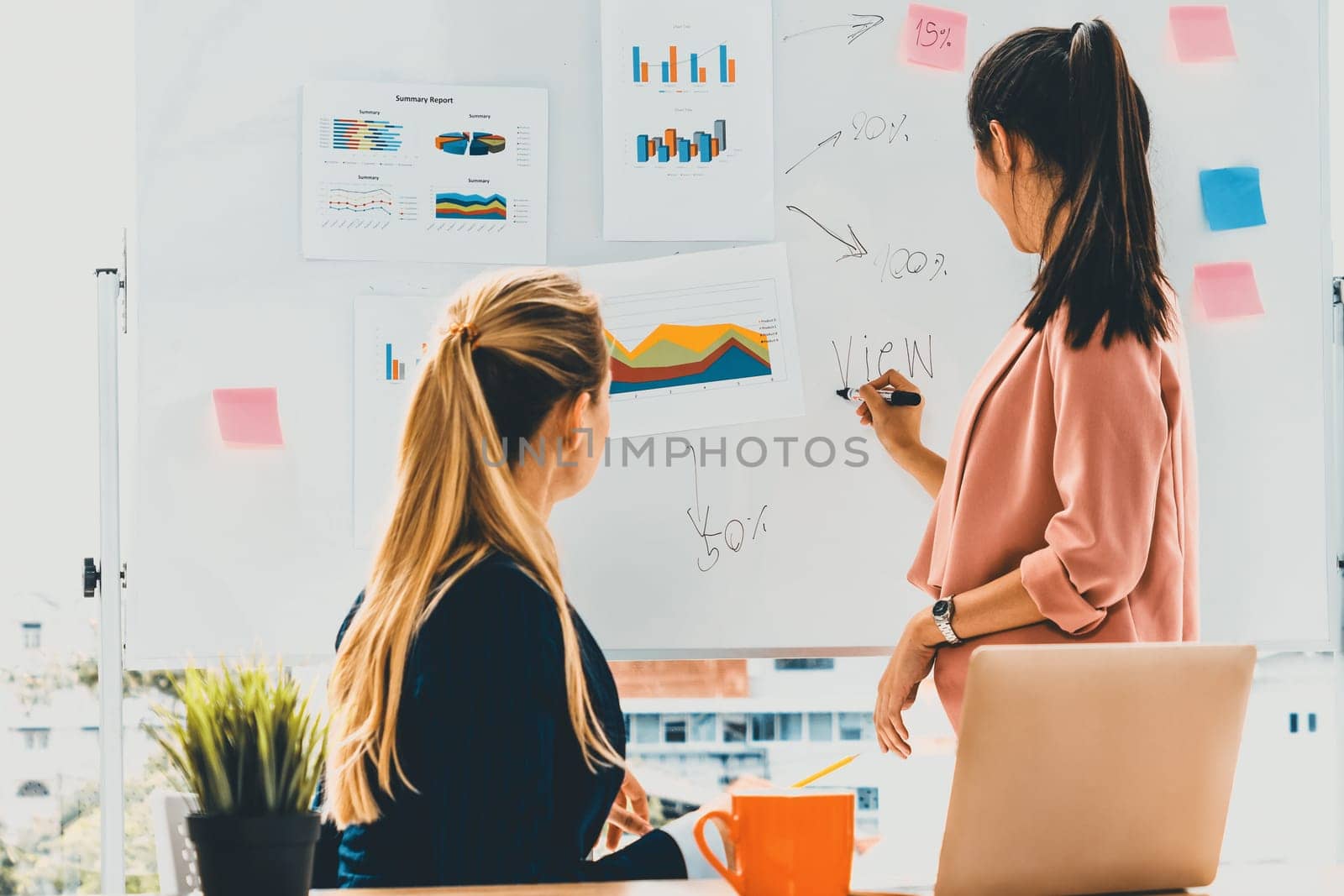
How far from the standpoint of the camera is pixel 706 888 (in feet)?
3.13

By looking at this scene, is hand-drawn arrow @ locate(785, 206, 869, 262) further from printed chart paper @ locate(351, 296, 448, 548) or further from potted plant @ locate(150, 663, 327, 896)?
potted plant @ locate(150, 663, 327, 896)

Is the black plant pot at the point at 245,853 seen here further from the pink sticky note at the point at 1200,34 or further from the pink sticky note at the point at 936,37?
the pink sticky note at the point at 1200,34

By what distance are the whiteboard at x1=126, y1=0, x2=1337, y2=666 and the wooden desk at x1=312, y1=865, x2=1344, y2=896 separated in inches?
38.7

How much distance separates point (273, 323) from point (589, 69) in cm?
58

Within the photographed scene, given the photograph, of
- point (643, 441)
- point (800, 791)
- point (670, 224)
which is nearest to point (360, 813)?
point (800, 791)

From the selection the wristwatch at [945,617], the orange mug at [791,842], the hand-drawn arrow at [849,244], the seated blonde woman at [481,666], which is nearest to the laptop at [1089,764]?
the orange mug at [791,842]

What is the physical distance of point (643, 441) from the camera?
195 cm

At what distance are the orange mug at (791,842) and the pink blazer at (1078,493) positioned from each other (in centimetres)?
64

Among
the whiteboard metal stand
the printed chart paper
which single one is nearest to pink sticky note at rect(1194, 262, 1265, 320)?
the printed chart paper

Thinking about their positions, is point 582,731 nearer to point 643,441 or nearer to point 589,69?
point 643,441

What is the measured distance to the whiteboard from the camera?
188 centimetres

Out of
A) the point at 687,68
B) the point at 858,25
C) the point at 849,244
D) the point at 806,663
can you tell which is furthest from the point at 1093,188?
the point at 806,663

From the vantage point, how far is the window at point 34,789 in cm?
200

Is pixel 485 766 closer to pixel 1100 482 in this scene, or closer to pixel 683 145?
pixel 1100 482
